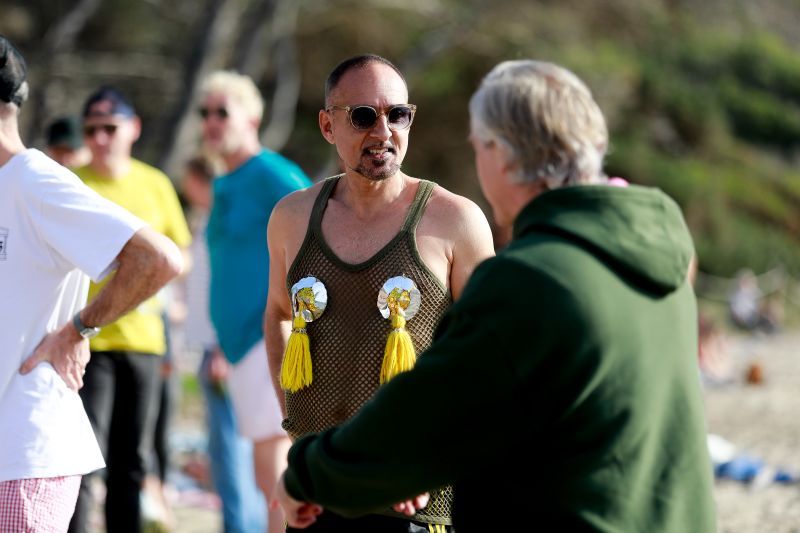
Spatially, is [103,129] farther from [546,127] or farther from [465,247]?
[546,127]

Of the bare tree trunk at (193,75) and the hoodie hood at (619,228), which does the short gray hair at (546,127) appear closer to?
the hoodie hood at (619,228)

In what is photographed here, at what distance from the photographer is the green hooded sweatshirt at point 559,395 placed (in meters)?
2.16

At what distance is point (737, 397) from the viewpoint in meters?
16.1

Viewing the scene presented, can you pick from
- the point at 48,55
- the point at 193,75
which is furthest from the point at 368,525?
the point at 48,55

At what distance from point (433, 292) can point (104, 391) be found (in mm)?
2383

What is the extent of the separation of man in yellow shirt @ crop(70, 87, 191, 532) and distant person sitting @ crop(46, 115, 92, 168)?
501 mm

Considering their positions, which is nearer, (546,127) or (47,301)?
(546,127)

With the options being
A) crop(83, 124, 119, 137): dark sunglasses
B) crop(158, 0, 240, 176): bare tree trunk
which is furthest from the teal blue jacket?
crop(158, 0, 240, 176): bare tree trunk

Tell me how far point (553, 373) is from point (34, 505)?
5.34ft

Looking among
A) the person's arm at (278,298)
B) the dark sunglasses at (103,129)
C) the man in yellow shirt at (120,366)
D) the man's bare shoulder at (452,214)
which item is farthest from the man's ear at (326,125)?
the dark sunglasses at (103,129)

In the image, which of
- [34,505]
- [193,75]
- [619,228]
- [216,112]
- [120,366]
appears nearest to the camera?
[619,228]

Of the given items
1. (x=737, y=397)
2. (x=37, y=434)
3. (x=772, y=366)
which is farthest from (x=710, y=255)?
(x=37, y=434)

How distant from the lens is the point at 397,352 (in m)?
3.18

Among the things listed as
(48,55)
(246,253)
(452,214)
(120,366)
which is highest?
(48,55)
